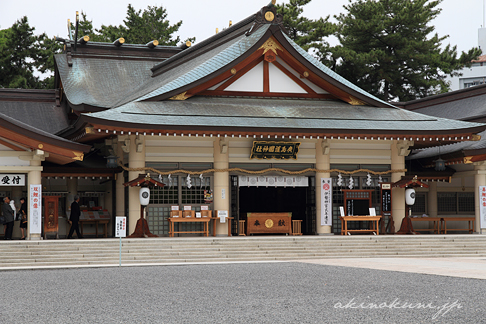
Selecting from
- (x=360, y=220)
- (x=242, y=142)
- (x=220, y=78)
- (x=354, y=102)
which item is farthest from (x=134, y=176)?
(x=354, y=102)

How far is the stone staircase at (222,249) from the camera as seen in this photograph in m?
17.9

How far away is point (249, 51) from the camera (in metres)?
23.4

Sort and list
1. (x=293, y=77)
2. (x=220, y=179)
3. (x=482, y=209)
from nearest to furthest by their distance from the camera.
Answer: (x=220, y=179) → (x=482, y=209) → (x=293, y=77)

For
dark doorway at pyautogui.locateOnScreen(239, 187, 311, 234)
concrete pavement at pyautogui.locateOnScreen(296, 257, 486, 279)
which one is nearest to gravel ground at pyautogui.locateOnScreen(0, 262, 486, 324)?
concrete pavement at pyautogui.locateOnScreen(296, 257, 486, 279)

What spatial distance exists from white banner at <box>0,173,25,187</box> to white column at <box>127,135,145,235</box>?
3621mm

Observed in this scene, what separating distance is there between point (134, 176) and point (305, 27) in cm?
2591

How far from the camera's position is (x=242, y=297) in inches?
427

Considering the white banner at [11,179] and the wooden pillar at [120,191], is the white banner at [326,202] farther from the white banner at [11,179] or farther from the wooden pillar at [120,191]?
the white banner at [11,179]

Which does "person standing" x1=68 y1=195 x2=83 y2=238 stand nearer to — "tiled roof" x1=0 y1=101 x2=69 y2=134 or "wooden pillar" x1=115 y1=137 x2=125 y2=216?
"wooden pillar" x1=115 y1=137 x2=125 y2=216

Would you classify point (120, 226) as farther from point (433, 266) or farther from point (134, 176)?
point (433, 266)

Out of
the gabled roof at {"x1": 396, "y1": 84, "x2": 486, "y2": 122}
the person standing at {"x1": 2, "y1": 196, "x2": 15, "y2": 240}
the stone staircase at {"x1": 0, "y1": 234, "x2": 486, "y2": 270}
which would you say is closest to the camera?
the stone staircase at {"x1": 0, "y1": 234, "x2": 486, "y2": 270}

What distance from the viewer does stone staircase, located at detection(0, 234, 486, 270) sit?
705 inches

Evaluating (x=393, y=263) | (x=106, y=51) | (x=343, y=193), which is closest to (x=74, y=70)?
(x=106, y=51)

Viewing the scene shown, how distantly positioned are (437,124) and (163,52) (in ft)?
51.0
